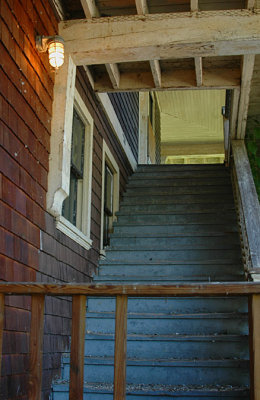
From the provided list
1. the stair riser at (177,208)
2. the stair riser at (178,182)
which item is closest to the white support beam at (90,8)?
the stair riser at (177,208)

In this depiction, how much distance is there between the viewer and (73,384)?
7.13 feet

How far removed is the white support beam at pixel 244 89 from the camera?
197 inches

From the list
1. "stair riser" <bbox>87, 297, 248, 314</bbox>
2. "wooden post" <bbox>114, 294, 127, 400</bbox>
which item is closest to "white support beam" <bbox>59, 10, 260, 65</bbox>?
"stair riser" <bbox>87, 297, 248, 314</bbox>

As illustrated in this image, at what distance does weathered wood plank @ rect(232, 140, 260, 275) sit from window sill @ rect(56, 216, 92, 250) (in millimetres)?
1543

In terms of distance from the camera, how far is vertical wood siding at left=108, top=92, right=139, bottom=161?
24.8 feet

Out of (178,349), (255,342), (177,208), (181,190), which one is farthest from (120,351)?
(181,190)

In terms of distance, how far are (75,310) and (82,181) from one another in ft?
10.2

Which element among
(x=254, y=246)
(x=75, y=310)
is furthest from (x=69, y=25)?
(x=75, y=310)

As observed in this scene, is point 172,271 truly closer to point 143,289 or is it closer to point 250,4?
point 250,4

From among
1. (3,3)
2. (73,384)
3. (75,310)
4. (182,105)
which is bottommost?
(73,384)

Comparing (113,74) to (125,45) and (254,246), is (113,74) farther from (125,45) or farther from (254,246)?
(254,246)

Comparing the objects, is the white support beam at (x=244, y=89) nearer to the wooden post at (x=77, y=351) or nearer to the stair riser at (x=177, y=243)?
the stair riser at (x=177, y=243)

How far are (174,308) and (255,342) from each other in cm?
284

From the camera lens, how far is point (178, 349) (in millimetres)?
4375
